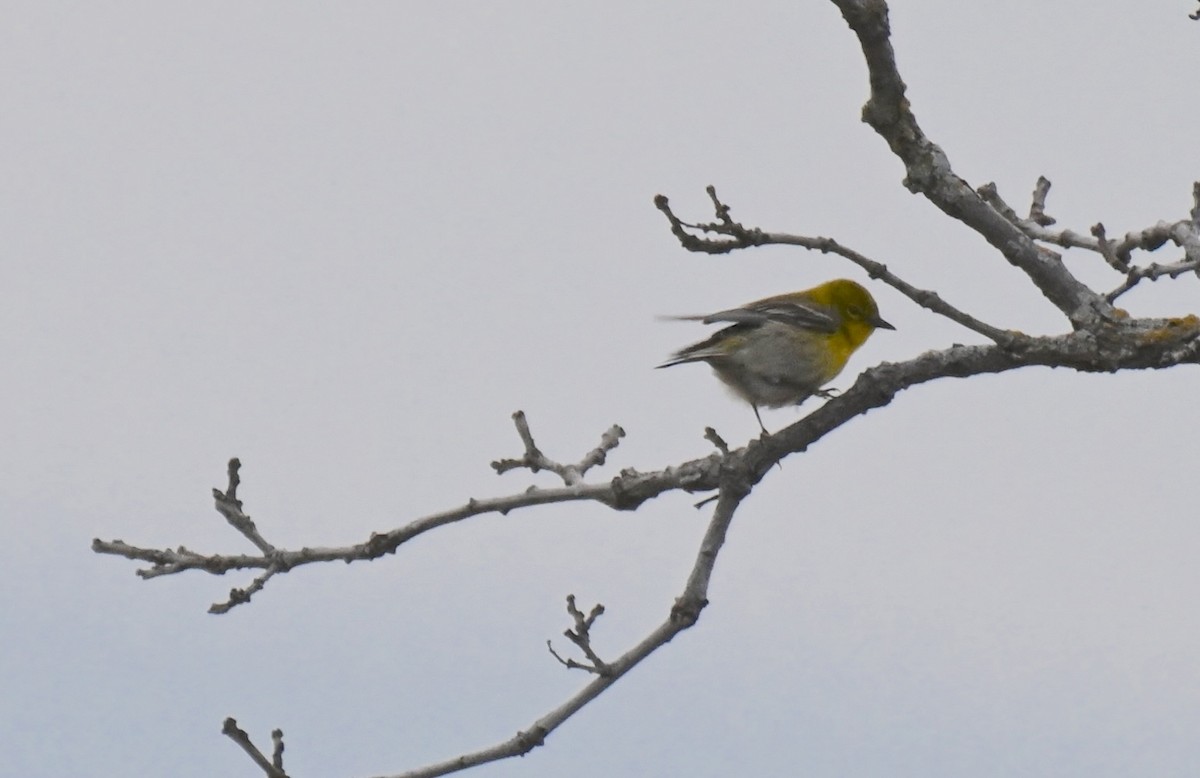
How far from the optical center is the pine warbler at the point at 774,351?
298 inches

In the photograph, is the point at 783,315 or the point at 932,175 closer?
the point at 932,175

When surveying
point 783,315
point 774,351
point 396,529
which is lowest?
point 396,529

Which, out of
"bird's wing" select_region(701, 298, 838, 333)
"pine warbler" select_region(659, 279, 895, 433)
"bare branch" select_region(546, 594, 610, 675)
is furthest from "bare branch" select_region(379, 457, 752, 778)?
"bird's wing" select_region(701, 298, 838, 333)

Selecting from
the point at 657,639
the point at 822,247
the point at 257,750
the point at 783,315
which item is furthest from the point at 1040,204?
the point at 257,750

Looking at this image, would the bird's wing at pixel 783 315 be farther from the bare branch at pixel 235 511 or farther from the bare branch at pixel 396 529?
the bare branch at pixel 235 511

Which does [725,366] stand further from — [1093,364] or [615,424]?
[1093,364]

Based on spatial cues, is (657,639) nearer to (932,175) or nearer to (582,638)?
(582,638)

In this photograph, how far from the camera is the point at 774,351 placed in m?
7.59

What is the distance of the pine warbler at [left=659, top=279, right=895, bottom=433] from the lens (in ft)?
24.9

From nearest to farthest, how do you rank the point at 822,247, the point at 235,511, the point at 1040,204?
the point at 822,247 → the point at 235,511 → the point at 1040,204

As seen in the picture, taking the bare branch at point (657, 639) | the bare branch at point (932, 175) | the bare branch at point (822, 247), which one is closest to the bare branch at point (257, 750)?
the bare branch at point (657, 639)

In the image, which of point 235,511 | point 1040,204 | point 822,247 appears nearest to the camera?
point 822,247

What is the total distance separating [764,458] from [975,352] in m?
0.97

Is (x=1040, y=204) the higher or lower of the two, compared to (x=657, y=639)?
higher
